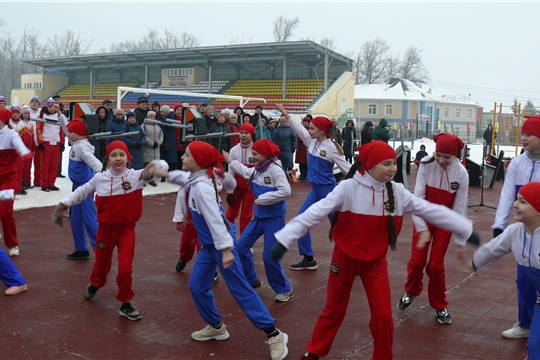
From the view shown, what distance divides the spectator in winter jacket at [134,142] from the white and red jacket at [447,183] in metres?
8.97

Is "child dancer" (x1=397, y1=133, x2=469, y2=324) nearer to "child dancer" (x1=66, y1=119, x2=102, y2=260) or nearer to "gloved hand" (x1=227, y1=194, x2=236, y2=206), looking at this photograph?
"gloved hand" (x1=227, y1=194, x2=236, y2=206)

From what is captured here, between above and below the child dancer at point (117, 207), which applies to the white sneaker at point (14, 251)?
below

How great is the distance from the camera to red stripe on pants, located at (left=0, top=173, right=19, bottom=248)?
24.2ft

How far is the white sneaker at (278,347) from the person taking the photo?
4.57m

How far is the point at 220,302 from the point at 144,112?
9.47 meters

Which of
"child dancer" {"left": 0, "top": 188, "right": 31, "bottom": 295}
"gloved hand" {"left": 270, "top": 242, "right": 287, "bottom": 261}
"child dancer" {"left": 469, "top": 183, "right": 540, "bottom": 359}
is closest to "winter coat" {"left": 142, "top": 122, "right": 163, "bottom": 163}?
"child dancer" {"left": 0, "top": 188, "right": 31, "bottom": 295}

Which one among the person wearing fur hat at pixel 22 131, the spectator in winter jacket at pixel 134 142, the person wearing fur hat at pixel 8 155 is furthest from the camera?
the spectator in winter jacket at pixel 134 142

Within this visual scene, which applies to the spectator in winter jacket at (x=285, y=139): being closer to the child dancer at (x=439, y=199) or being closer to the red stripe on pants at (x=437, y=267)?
the child dancer at (x=439, y=199)

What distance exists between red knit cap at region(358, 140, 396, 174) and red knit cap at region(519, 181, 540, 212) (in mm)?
950

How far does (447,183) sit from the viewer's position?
5.66m

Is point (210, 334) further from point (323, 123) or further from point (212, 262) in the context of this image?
point (323, 123)

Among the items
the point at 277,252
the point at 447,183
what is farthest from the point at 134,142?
the point at 277,252

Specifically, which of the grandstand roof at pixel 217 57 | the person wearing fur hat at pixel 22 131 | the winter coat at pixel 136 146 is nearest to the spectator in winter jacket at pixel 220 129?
the winter coat at pixel 136 146

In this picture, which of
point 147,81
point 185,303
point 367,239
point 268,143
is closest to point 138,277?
point 185,303
